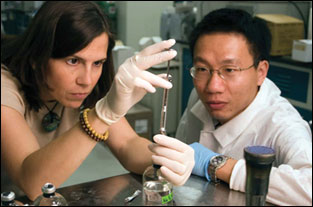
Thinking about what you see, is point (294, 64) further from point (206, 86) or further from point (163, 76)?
point (163, 76)

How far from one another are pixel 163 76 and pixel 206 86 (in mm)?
466

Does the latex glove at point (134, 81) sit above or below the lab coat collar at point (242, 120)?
above

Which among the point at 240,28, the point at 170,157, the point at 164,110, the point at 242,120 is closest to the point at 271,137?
the point at 242,120

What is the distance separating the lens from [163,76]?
0.83 m

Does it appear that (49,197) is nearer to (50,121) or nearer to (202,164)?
(202,164)

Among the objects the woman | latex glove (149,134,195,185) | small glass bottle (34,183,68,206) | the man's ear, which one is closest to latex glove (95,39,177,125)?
the woman

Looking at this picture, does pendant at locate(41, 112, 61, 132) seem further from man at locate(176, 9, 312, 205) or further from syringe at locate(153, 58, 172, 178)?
syringe at locate(153, 58, 172, 178)

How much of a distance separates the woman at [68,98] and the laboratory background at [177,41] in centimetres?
22

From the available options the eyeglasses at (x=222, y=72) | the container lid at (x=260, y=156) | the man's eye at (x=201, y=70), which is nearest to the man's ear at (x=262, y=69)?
the eyeglasses at (x=222, y=72)

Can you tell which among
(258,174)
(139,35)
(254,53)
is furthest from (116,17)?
(258,174)

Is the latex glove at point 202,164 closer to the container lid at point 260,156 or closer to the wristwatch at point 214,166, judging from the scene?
the wristwatch at point 214,166

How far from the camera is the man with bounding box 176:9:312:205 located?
3.84 ft

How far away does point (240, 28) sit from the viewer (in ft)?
4.40

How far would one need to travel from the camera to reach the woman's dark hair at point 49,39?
1.27m
